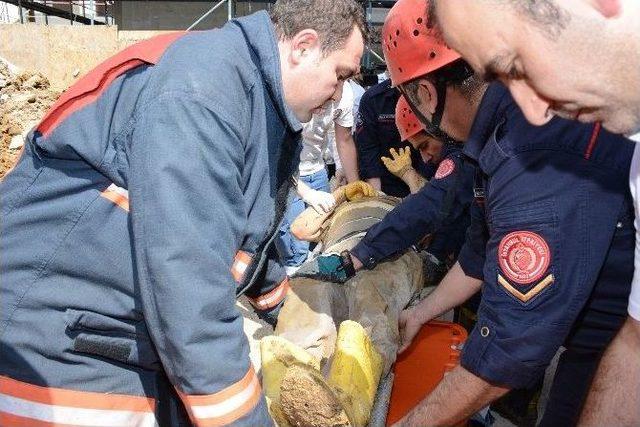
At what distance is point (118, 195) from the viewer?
1.31 metres

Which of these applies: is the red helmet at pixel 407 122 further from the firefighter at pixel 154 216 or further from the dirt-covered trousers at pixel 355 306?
the firefighter at pixel 154 216

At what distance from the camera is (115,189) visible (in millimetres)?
1312

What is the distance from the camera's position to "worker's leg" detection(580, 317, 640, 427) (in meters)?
1.58

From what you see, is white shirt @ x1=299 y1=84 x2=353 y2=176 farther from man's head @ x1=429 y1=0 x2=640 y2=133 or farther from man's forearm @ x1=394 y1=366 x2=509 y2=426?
man's head @ x1=429 y1=0 x2=640 y2=133

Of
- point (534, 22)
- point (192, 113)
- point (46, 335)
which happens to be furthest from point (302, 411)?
point (534, 22)

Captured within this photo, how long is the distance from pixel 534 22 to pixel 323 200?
9.40 feet

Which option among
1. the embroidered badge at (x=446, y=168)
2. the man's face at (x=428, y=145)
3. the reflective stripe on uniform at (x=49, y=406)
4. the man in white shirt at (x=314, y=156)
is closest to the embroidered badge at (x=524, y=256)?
the reflective stripe on uniform at (x=49, y=406)

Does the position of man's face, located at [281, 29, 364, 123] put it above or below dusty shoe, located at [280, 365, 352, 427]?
above

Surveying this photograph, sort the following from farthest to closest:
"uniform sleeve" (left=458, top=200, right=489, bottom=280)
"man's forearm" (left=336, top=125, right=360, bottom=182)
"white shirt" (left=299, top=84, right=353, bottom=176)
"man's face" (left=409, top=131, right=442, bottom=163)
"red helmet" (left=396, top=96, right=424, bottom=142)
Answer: "man's forearm" (left=336, top=125, right=360, bottom=182) < "white shirt" (left=299, top=84, right=353, bottom=176) < "man's face" (left=409, top=131, right=442, bottom=163) < "red helmet" (left=396, top=96, right=424, bottom=142) < "uniform sleeve" (left=458, top=200, right=489, bottom=280)

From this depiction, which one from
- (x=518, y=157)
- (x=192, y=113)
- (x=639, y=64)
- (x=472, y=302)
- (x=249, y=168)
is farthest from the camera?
(x=472, y=302)

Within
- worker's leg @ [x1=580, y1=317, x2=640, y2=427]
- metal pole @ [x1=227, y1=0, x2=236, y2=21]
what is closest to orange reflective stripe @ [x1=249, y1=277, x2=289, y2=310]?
worker's leg @ [x1=580, y1=317, x2=640, y2=427]

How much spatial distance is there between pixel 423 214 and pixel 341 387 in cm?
124

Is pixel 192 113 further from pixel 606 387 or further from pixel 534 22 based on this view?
pixel 606 387

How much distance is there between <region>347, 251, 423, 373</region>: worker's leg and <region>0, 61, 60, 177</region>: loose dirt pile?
5.25m
